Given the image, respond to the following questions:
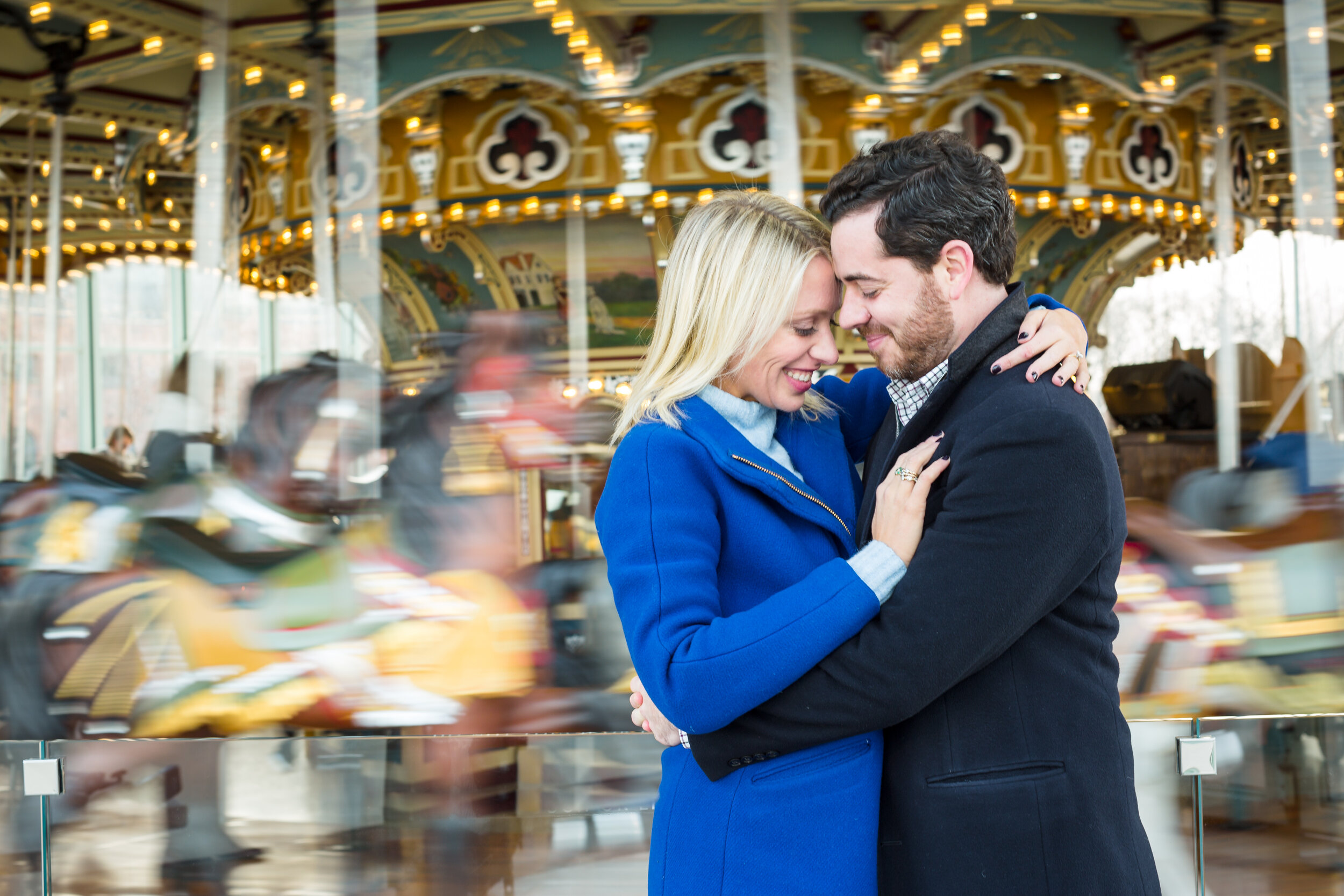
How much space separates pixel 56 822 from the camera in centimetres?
287

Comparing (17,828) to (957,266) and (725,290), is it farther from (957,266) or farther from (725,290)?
(957,266)

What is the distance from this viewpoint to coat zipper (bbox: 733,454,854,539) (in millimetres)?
1195

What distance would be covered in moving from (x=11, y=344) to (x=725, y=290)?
6784 mm

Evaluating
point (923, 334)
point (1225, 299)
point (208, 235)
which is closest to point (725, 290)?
point (923, 334)

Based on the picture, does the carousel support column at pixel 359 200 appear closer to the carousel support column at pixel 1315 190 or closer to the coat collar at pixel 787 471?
the coat collar at pixel 787 471

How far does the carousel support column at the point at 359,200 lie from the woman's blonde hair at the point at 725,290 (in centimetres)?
271

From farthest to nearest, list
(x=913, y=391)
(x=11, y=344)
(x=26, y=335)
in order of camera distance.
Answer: (x=11, y=344) → (x=26, y=335) → (x=913, y=391)

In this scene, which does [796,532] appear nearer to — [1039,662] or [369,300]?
[1039,662]

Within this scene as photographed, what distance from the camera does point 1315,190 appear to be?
3.79 metres

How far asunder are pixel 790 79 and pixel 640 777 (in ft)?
8.93

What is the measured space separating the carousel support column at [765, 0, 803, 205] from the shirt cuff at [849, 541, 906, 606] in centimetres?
327

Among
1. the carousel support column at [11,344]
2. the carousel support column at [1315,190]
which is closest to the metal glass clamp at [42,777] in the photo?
the carousel support column at [11,344]

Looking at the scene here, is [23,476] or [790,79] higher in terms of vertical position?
[790,79]

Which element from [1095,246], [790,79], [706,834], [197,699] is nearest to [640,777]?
[197,699]
